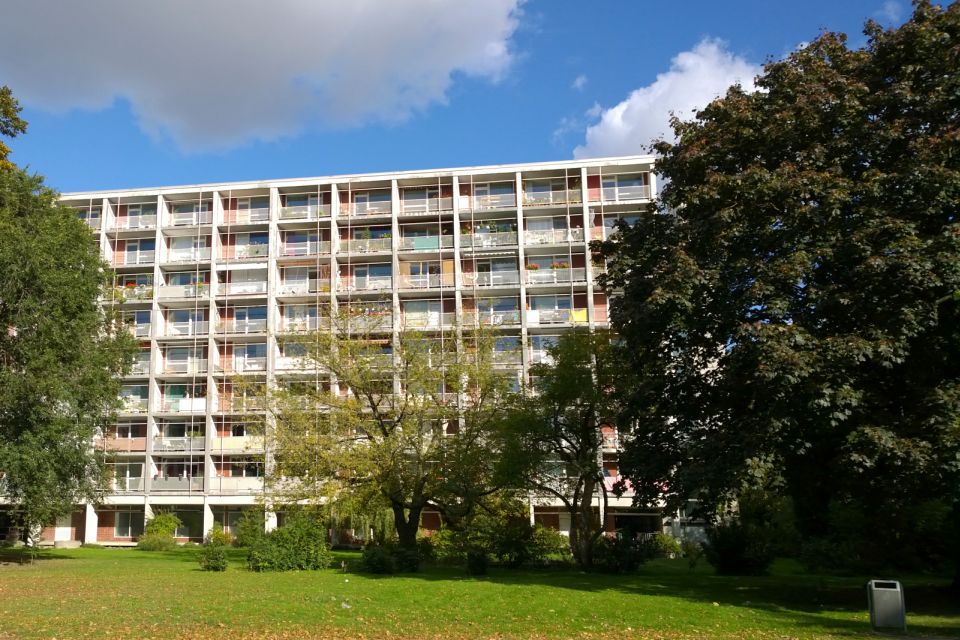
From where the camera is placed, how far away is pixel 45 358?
30625 millimetres

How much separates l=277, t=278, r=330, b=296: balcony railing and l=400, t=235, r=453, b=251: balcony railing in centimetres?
647

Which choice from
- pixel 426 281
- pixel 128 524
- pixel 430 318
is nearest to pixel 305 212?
pixel 426 281

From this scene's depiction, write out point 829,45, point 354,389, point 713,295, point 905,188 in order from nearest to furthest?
1. point 905,188
2. point 713,295
3. point 829,45
4. point 354,389

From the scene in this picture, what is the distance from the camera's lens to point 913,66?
64.7 feet

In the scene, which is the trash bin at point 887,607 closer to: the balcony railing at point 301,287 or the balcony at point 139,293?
the balcony railing at point 301,287

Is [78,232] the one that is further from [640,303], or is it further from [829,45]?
[829,45]

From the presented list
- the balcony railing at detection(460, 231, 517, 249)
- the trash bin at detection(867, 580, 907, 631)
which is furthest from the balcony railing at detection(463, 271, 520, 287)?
the trash bin at detection(867, 580, 907, 631)

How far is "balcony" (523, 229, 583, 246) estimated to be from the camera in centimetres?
5656

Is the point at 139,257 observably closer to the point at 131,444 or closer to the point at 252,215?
the point at 252,215

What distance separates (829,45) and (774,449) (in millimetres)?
11560

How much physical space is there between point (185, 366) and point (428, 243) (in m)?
19.8

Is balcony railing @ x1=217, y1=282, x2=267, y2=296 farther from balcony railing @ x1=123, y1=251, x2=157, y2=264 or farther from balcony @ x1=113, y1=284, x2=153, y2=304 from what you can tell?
balcony railing @ x1=123, y1=251, x2=157, y2=264

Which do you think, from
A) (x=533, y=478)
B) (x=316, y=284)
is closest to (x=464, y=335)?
(x=533, y=478)

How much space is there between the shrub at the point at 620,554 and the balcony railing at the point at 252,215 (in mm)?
39832
